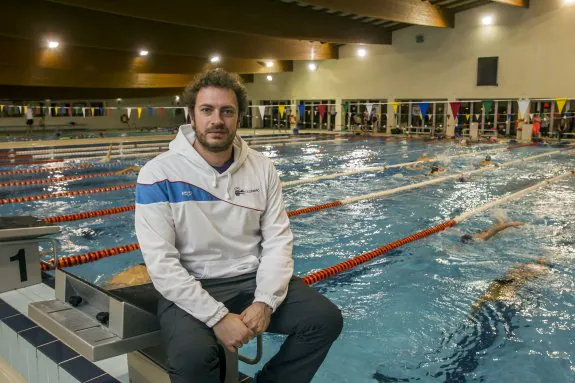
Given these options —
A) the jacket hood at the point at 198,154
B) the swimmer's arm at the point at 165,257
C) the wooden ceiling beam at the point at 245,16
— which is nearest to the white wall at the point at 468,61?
the wooden ceiling beam at the point at 245,16

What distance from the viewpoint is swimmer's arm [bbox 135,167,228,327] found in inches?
66.7

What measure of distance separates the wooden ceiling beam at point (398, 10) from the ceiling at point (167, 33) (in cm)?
3

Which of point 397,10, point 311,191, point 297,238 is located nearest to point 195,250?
point 297,238

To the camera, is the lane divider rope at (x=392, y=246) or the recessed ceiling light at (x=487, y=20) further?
the recessed ceiling light at (x=487, y=20)

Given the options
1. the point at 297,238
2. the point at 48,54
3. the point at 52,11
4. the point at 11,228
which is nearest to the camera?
the point at 11,228

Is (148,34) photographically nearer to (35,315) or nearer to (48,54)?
(48,54)

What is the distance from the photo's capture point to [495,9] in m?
18.6

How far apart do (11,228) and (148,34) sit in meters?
12.2

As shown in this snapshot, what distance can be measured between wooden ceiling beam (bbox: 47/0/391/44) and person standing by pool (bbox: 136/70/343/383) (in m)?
8.19

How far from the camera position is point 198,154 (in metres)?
1.93

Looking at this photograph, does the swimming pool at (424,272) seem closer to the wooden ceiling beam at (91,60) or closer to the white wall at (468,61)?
the wooden ceiling beam at (91,60)

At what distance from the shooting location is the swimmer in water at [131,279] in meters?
3.83

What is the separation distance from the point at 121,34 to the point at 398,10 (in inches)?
312

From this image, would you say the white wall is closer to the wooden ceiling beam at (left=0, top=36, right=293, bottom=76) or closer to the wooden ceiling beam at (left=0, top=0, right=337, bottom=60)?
the wooden ceiling beam at (left=0, top=36, right=293, bottom=76)
